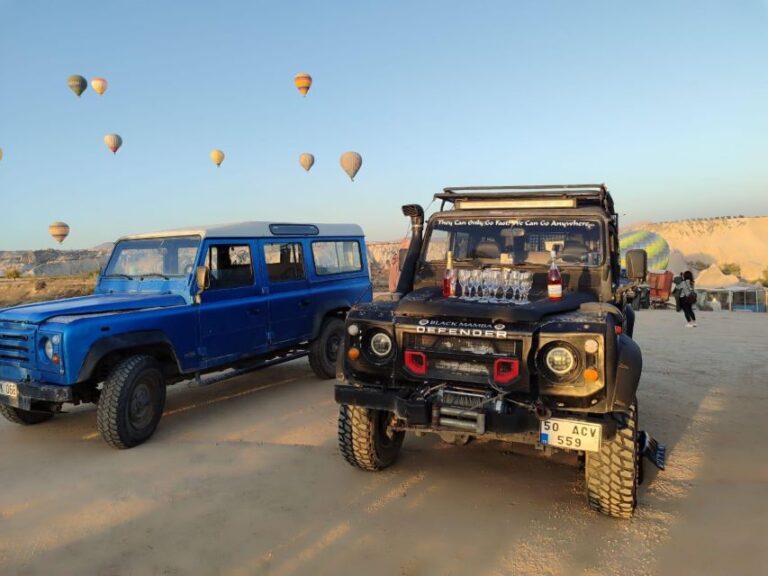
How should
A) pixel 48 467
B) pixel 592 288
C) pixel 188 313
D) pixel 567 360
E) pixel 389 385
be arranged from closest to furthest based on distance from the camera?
pixel 567 360
pixel 389 385
pixel 592 288
pixel 48 467
pixel 188 313

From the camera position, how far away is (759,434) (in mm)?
5285

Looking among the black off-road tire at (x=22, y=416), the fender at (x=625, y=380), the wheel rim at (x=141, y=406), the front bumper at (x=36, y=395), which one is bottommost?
the black off-road tire at (x=22, y=416)

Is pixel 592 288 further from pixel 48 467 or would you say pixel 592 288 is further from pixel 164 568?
pixel 48 467

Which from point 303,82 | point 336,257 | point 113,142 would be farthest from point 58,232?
point 336,257

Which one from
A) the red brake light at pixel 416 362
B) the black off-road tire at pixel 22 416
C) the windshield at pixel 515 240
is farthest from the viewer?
the black off-road tire at pixel 22 416

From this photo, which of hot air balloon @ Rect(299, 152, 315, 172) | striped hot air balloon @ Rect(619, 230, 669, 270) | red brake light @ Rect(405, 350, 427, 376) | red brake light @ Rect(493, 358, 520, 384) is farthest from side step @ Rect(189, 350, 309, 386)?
striped hot air balloon @ Rect(619, 230, 669, 270)

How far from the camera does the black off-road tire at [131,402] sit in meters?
4.97

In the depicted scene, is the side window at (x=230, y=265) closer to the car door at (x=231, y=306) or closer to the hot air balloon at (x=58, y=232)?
the car door at (x=231, y=306)

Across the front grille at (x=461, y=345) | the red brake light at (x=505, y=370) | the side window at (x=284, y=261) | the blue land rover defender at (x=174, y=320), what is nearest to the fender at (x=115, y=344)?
the blue land rover defender at (x=174, y=320)

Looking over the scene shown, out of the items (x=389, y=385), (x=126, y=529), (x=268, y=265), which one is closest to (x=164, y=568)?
(x=126, y=529)

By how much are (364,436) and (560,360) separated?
5.39 ft

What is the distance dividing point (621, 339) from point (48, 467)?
4.81 meters

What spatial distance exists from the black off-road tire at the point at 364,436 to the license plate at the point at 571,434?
1387 mm

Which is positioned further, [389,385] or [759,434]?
[759,434]
